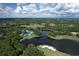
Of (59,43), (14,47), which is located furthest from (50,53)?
(14,47)

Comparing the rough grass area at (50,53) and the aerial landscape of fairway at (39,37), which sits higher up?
the aerial landscape of fairway at (39,37)

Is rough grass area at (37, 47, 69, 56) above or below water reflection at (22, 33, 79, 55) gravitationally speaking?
below

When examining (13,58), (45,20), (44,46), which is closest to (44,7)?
(45,20)

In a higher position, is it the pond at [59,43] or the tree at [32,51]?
the pond at [59,43]

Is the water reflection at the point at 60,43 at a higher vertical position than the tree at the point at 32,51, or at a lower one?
higher

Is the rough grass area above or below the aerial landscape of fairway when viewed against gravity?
below

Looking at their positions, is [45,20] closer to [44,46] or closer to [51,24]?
[51,24]
